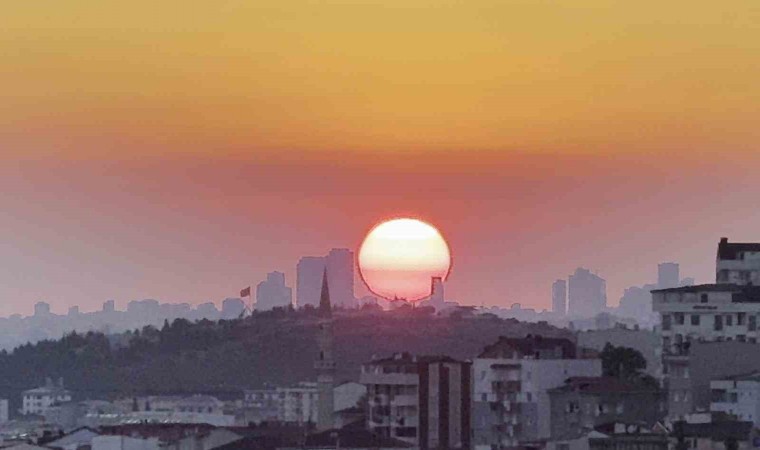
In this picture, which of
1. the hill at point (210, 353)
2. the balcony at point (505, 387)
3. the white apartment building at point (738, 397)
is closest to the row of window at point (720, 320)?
the balcony at point (505, 387)

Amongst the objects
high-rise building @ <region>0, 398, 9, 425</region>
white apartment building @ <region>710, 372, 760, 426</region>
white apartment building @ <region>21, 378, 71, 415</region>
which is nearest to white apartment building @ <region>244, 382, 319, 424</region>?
white apartment building @ <region>21, 378, 71, 415</region>

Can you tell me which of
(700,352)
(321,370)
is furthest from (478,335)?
(700,352)

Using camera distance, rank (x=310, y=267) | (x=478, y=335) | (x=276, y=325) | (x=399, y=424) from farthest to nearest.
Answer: (x=310, y=267)
(x=276, y=325)
(x=478, y=335)
(x=399, y=424)

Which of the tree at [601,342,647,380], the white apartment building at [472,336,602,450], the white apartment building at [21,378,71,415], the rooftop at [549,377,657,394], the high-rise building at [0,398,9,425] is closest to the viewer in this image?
the rooftop at [549,377,657,394]

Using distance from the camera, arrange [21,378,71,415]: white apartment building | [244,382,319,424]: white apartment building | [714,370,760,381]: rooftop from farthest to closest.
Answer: [21,378,71,415]: white apartment building → [244,382,319,424]: white apartment building → [714,370,760,381]: rooftop

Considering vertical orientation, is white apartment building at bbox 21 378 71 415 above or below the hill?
below

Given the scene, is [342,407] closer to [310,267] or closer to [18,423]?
[18,423]

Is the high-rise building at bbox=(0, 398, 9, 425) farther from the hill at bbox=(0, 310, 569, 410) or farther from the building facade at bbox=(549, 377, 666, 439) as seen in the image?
the building facade at bbox=(549, 377, 666, 439)
